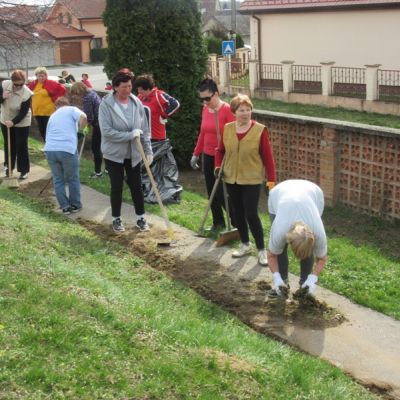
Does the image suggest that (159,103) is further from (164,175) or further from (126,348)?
(126,348)

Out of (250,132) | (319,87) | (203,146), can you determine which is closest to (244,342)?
(250,132)

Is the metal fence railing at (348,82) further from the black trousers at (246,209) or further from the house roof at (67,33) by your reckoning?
the house roof at (67,33)

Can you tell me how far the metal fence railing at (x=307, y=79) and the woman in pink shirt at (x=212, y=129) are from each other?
16913 mm

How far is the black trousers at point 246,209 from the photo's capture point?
6.73 m

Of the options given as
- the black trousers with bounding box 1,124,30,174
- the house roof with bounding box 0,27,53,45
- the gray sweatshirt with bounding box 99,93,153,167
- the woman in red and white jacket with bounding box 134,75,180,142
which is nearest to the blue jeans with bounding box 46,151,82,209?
the gray sweatshirt with bounding box 99,93,153,167

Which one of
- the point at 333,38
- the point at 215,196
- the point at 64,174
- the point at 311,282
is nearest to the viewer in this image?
the point at 311,282

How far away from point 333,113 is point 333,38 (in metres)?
5.40

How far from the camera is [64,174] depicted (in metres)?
8.75

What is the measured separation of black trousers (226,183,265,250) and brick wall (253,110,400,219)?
2.71 m

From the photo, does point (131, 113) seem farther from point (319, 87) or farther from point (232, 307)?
point (319, 87)

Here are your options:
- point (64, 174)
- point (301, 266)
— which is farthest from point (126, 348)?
point (64, 174)

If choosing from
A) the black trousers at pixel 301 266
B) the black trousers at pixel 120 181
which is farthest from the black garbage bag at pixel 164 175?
the black trousers at pixel 301 266

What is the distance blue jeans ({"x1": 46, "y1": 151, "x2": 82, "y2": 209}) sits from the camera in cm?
858

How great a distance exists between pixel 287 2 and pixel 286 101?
4.50 meters
